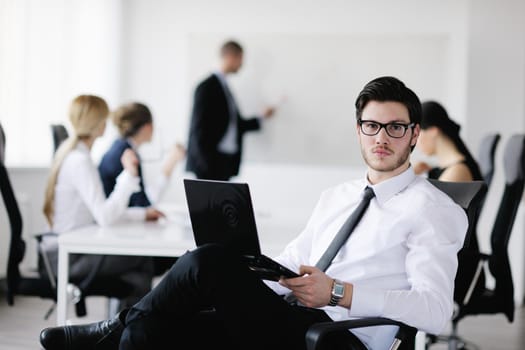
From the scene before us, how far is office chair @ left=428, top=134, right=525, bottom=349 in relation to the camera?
304 cm

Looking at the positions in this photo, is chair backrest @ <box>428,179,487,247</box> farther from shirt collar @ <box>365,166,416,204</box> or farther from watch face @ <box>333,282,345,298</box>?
watch face @ <box>333,282,345,298</box>

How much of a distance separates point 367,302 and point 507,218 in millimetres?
1481

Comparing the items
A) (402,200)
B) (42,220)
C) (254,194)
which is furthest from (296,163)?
(402,200)

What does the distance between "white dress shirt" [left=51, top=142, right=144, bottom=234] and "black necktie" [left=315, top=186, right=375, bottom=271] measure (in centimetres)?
123

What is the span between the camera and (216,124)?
210 inches

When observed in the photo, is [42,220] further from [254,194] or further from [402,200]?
[402,200]

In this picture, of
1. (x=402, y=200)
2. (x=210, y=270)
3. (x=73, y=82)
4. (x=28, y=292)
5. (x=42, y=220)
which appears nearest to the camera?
(x=210, y=270)

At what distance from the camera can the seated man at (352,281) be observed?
184 cm

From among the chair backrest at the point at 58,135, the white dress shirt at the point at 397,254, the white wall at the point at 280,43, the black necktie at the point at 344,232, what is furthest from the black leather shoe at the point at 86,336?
the white wall at the point at 280,43

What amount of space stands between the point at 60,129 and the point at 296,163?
260 centimetres

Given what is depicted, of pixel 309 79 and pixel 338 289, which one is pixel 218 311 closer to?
pixel 338 289

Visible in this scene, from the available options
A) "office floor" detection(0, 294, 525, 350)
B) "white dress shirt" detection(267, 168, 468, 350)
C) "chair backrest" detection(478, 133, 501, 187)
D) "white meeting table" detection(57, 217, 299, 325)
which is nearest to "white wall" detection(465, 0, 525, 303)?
"office floor" detection(0, 294, 525, 350)

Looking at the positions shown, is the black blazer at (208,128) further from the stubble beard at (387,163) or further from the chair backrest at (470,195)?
the stubble beard at (387,163)

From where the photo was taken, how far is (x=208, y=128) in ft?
17.3
